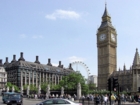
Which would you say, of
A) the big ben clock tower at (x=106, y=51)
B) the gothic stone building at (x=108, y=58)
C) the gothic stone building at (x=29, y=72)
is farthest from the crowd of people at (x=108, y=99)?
the gothic stone building at (x=29, y=72)

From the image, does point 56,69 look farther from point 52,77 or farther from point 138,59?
point 138,59

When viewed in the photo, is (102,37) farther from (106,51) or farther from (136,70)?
(136,70)

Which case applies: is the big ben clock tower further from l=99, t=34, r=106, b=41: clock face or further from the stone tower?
the stone tower

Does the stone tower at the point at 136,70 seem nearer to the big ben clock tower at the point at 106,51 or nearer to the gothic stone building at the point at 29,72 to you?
the big ben clock tower at the point at 106,51

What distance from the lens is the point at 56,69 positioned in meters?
140

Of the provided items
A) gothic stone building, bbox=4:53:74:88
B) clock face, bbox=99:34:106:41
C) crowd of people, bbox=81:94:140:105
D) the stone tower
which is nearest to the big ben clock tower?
clock face, bbox=99:34:106:41

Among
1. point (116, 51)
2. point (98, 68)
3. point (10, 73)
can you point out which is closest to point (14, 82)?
point (10, 73)

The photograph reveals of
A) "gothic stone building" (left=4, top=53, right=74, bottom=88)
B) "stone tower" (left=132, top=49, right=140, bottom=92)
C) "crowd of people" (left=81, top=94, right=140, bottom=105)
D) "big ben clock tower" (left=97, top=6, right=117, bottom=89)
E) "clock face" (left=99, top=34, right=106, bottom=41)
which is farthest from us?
"gothic stone building" (left=4, top=53, right=74, bottom=88)

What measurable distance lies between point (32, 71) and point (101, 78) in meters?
33.0

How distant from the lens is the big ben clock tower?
11094 centimetres

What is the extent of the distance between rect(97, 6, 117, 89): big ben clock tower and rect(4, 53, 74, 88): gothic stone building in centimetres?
3012

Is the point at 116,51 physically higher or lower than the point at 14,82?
higher

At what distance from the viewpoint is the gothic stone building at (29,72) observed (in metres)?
114

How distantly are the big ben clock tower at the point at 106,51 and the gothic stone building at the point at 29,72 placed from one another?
30.1 m
